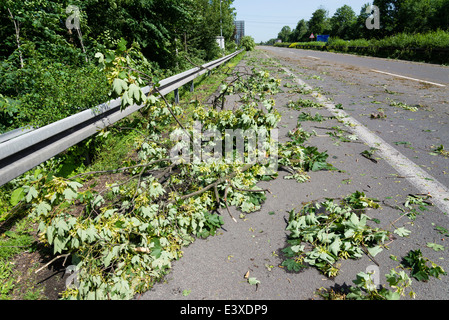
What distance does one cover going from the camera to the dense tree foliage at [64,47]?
355 centimetres

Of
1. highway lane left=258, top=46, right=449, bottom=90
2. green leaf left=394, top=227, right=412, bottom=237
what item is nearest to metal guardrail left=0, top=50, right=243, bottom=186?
green leaf left=394, top=227, right=412, bottom=237

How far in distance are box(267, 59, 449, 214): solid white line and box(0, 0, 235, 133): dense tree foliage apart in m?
3.11

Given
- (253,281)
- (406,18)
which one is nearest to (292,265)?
(253,281)

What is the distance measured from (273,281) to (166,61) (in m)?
9.71

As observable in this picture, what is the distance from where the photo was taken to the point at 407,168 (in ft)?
10.8

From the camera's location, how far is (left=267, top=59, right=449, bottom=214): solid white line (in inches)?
106

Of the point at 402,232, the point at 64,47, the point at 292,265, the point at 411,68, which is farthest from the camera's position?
the point at 411,68

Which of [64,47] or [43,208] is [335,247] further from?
[64,47]

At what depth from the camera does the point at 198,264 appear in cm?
200

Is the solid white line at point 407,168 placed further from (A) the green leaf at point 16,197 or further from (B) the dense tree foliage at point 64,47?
(A) the green leaf at point 16,197

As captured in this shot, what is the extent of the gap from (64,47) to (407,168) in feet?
22.5

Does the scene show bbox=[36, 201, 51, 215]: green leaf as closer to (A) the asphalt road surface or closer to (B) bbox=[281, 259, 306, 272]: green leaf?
(A) the asphalt road surface

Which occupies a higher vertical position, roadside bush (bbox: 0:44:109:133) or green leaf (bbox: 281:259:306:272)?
roadside bush (bbox: 0:44:109:133)
